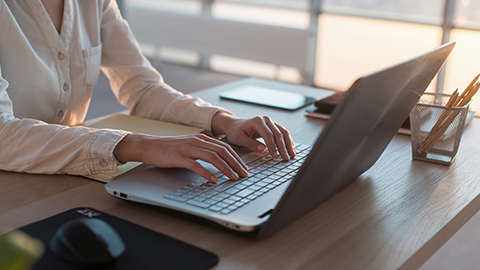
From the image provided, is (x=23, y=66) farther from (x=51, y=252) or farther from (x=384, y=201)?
(x=384, y=201)

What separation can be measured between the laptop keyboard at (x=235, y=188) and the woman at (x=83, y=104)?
2cm

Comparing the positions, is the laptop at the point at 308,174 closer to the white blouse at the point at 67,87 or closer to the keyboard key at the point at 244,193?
the keyboard key at the point at 244,193

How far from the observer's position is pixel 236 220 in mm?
612

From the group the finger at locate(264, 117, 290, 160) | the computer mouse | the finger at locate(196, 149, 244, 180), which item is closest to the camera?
the computer mouse

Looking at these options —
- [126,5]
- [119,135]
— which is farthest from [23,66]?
[126,5]

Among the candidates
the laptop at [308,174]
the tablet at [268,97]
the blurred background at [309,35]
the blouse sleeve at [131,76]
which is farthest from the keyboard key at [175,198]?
the blurred background at [309,35]

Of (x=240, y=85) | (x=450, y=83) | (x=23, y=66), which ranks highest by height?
(x=23, y=66)

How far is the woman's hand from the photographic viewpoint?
0.89m

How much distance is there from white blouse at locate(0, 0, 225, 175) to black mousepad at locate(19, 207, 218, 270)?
192 mm

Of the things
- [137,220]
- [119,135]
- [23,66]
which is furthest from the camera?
[23,66]

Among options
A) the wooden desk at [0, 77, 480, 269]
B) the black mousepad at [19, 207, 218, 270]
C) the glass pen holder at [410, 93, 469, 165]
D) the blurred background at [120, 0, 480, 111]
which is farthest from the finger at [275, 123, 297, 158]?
the blurred background at [120, 0, 480, 111]

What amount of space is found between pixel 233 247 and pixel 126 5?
5738 mm

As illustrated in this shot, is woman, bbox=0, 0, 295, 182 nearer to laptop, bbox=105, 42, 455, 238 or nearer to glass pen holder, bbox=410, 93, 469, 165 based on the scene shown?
laptop, bbox=105, 42, 455, 238

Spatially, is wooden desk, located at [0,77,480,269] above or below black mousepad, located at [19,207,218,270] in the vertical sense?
below
